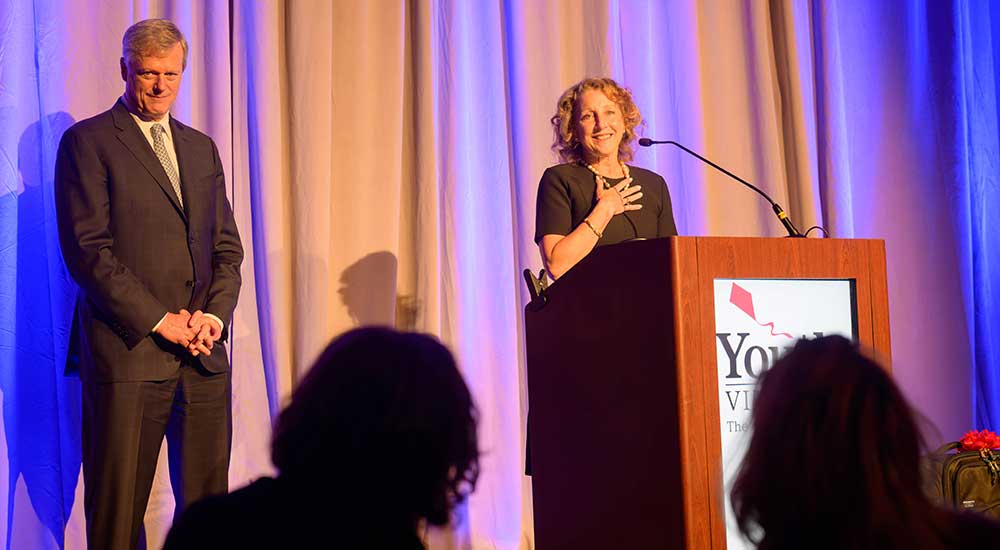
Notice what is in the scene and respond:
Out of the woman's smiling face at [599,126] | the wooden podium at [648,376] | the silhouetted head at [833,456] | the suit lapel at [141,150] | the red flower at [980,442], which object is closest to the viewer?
the silhouetted head at [833,456]

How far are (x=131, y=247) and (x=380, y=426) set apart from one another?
1848 mm

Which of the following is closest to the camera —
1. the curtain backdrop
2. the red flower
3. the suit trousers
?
the suit trousers

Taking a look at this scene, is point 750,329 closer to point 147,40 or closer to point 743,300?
point 743,300

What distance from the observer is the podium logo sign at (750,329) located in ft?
6.44

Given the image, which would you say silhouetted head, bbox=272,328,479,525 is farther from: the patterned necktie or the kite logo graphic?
the patterned necktie

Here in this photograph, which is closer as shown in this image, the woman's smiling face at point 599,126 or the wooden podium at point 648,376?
the wooden podium at point 648,376

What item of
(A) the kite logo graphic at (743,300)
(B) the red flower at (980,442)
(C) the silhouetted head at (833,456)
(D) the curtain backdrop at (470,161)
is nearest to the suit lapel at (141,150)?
(D) the curtain backdrop at (470,161)

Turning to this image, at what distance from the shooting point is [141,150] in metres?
2.72

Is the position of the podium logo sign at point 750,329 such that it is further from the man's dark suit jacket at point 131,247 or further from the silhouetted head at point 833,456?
the man's dark suit jacket at point 131,247

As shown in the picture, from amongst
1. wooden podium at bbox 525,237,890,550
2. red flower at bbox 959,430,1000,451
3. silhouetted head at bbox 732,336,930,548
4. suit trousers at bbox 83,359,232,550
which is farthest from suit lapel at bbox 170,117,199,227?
red flower at bbox 959,430,1000,451

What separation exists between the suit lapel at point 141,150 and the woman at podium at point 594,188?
103 cm

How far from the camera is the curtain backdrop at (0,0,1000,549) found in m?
3.25

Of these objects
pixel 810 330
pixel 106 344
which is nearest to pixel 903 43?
pixel 810 330

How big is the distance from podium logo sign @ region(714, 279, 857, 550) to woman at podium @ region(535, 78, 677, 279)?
62 centimetres
